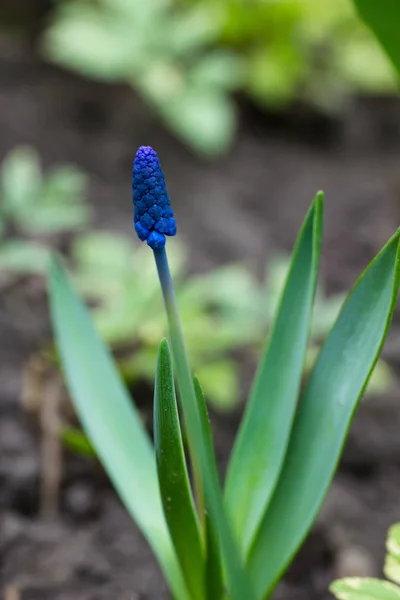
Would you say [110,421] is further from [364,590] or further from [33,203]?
[33,203]

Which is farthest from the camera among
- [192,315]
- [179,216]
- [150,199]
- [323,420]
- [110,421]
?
[179,216]

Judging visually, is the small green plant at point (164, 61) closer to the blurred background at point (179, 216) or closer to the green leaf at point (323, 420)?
the blurred background at point (179, 216)

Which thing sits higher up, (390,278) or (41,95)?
(41,95)

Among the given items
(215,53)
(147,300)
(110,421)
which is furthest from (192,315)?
(215,53)

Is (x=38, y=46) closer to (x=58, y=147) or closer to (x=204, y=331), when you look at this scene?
(x=58, y=147)

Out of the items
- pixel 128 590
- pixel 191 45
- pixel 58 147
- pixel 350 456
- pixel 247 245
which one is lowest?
pixel 128 590

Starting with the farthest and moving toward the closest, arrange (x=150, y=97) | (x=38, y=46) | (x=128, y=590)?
1. (x=38, y=46)
2. (x=150, y=97)
3. (x=128, y=590)

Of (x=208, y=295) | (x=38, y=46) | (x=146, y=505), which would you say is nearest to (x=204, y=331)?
(x=208, y=295)
